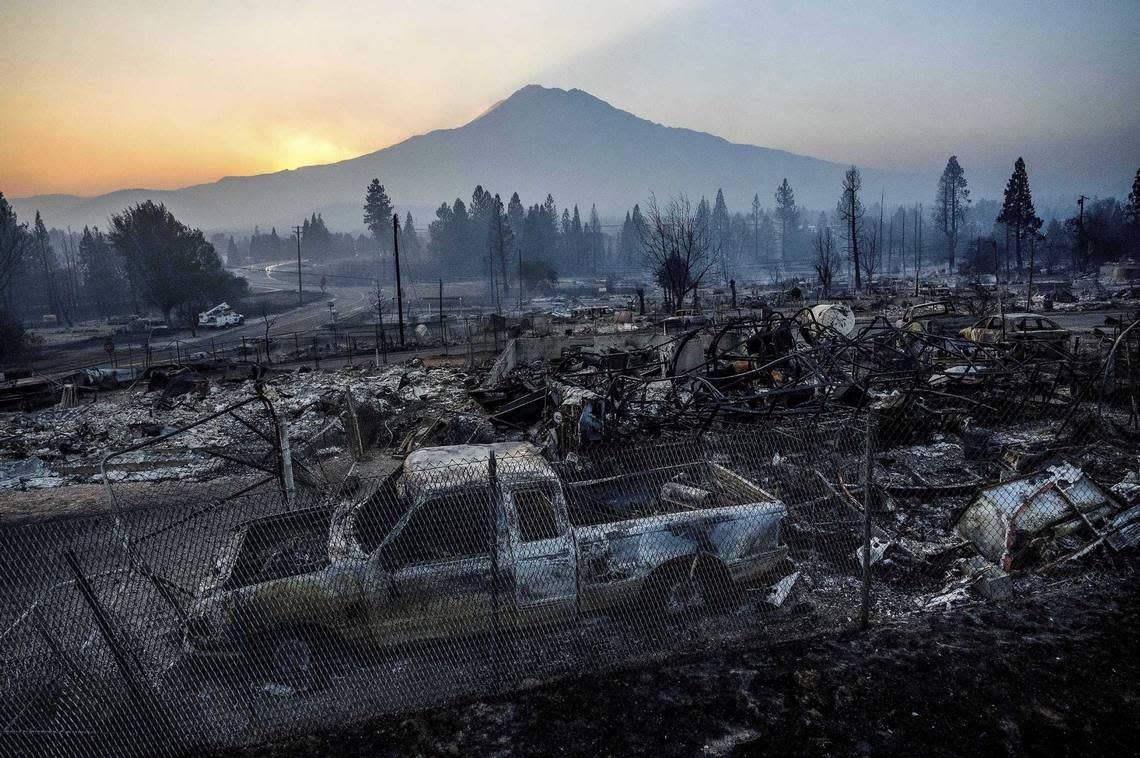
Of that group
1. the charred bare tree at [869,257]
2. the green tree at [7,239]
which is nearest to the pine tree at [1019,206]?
the charred bare tree at [869,257]

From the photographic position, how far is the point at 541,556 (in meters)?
4.87

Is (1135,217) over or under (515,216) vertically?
under

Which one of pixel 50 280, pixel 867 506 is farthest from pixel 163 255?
pixel 867 506

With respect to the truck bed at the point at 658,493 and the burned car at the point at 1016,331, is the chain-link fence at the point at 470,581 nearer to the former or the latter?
the truck bed at the point at 658,493

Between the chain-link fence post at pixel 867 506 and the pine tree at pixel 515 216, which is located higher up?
the pine tree at pixel 515 216

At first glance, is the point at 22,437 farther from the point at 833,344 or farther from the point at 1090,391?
the point at 1090,391

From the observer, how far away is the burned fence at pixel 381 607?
4.33 m

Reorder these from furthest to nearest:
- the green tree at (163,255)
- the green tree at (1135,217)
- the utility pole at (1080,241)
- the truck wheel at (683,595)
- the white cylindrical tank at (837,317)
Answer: the green tree at (1135,217), the utility pole at (1080,241), the green tree at (163,255), the white cylindrical tank at (837,317), the truck wheel at (683,595)

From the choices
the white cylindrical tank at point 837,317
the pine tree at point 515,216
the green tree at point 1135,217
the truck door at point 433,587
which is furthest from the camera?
the pine tree at point 515,216

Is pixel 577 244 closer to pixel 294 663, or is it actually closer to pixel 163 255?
pixel 163 255

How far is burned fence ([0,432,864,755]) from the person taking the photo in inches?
171

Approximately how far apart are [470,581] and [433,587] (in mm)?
279

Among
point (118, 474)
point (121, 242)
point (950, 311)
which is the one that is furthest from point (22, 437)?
point (121, 242)

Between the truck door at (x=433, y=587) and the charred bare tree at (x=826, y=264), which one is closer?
the truck door at (x=433, y=587)
